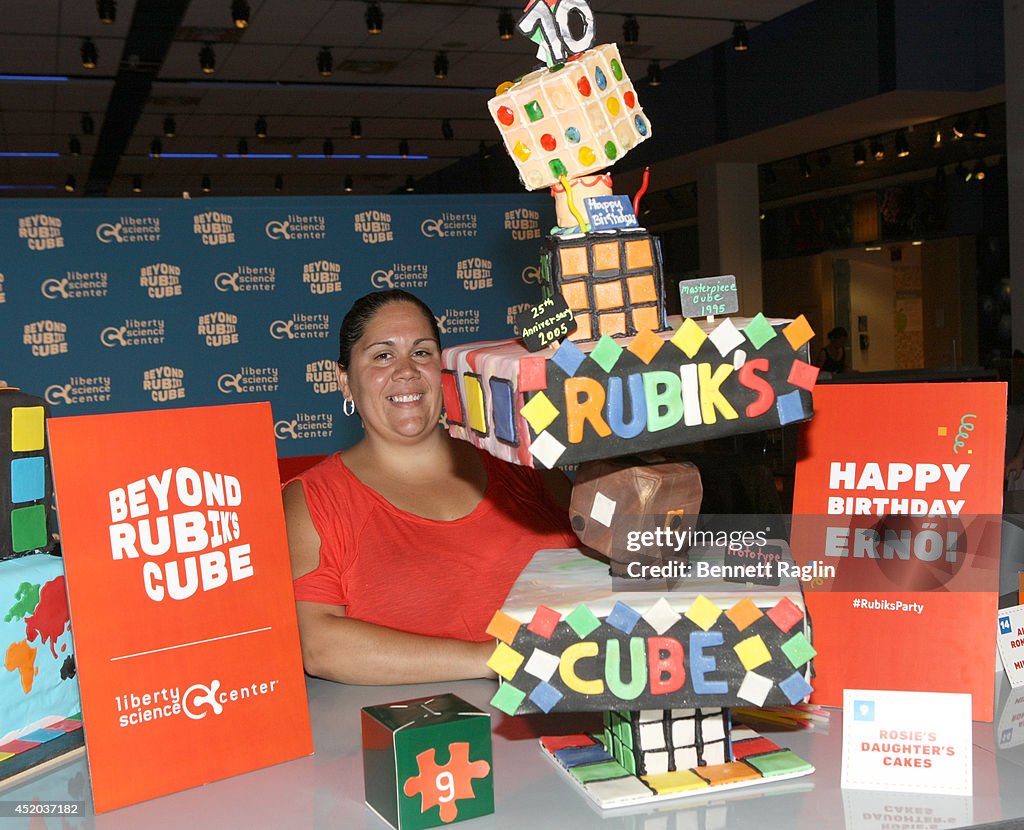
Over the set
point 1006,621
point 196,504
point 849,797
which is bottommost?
point 849,797

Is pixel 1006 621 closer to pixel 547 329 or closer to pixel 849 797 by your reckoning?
pixel 849 797

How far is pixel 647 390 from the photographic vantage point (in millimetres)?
1301

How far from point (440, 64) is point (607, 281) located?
6.94 m

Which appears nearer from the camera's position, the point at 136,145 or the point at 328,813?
the point at 328,813

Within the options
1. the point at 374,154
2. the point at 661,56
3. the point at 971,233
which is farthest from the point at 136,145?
the point at 971,233

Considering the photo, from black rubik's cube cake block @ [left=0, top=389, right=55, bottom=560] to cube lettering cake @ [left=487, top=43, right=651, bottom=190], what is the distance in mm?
792

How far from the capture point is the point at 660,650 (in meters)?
1.32

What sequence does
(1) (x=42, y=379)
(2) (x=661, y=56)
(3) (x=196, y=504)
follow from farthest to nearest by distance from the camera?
(2) (x=661, y=56), (1) (x=42, y=379), (3) (x=196, y=504)

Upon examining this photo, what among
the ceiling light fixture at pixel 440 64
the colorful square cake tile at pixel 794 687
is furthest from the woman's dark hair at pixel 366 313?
the ceiling light fixture at pixel 440 64

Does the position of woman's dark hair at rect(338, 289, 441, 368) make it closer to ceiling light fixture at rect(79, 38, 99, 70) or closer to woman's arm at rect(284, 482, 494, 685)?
woman's arm at rect(284, 482, 494, 685)

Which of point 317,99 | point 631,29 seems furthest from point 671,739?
point 317,99

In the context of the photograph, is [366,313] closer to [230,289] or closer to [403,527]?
[403,527]

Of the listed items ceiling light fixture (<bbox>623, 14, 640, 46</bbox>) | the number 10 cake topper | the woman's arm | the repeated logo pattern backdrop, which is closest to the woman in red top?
the woman's arm

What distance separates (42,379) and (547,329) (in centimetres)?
465
